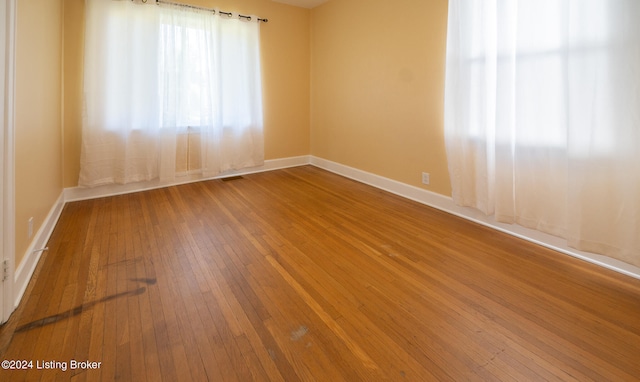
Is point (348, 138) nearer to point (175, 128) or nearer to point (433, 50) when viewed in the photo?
point (433, 50)

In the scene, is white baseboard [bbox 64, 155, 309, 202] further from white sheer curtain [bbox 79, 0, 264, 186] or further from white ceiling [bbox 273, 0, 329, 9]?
white ceiling [bbox 273, 0, 329, 9]

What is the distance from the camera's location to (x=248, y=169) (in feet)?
15.8

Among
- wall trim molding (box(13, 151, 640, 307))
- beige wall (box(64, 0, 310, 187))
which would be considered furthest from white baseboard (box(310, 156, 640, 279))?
beige wall (box(64, 0, 310, 187))

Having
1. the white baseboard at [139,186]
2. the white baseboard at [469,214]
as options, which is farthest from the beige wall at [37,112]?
the white baseboard at [469,214]

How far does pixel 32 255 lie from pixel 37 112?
3.63 feet

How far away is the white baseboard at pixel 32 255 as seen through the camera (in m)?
1.73

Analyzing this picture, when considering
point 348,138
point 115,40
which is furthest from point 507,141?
point 115,40

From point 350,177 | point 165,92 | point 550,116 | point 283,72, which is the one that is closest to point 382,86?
point 350,177

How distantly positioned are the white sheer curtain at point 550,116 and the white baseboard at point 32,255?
329cm

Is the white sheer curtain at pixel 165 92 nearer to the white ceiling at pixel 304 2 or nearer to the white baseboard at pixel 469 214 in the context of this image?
the white ceiling at pixel 304 2

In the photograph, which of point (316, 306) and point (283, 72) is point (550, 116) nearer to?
point (316, 306)

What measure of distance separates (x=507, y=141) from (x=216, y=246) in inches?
98.5

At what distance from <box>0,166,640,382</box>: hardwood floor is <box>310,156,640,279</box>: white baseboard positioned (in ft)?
0.32

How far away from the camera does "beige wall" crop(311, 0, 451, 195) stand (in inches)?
128
